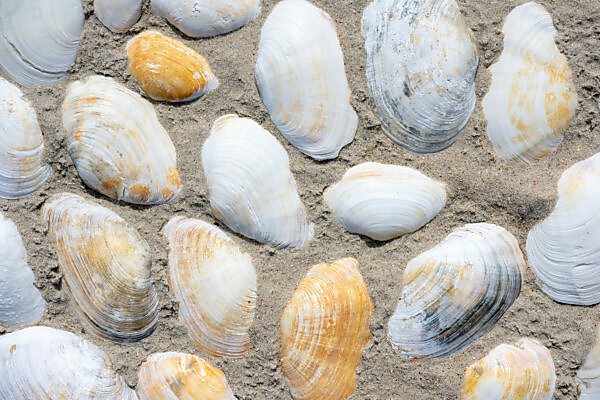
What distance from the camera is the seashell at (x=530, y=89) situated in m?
1.33

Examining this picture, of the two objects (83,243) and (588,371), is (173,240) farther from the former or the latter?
(588,371)

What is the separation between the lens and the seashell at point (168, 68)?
134cm

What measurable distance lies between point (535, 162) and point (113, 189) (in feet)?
3.73

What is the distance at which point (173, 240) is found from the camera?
4.52 ft

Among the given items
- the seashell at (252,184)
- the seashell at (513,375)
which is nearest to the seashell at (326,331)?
the seashell at (252,184)

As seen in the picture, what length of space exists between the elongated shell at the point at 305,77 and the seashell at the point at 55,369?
820mm

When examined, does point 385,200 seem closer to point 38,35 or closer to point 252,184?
point 252,184

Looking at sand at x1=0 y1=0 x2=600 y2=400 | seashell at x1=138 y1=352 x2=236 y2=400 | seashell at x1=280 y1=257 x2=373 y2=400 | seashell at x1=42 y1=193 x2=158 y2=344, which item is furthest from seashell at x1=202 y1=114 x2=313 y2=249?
seashell at x1=138 y1=352 x2=236 y2=400

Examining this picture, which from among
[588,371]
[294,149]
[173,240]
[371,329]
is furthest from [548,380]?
[173,240]

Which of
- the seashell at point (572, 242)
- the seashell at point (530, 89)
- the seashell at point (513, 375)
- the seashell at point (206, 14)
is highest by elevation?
the seashell at point (206, 14)

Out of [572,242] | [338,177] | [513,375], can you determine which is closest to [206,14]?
[338,177]

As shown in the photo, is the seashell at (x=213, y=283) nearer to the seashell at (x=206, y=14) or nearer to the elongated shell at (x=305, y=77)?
the elongated shell at (x=305, y=77)

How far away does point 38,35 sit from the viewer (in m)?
1.36

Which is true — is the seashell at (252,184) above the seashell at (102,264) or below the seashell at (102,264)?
above
